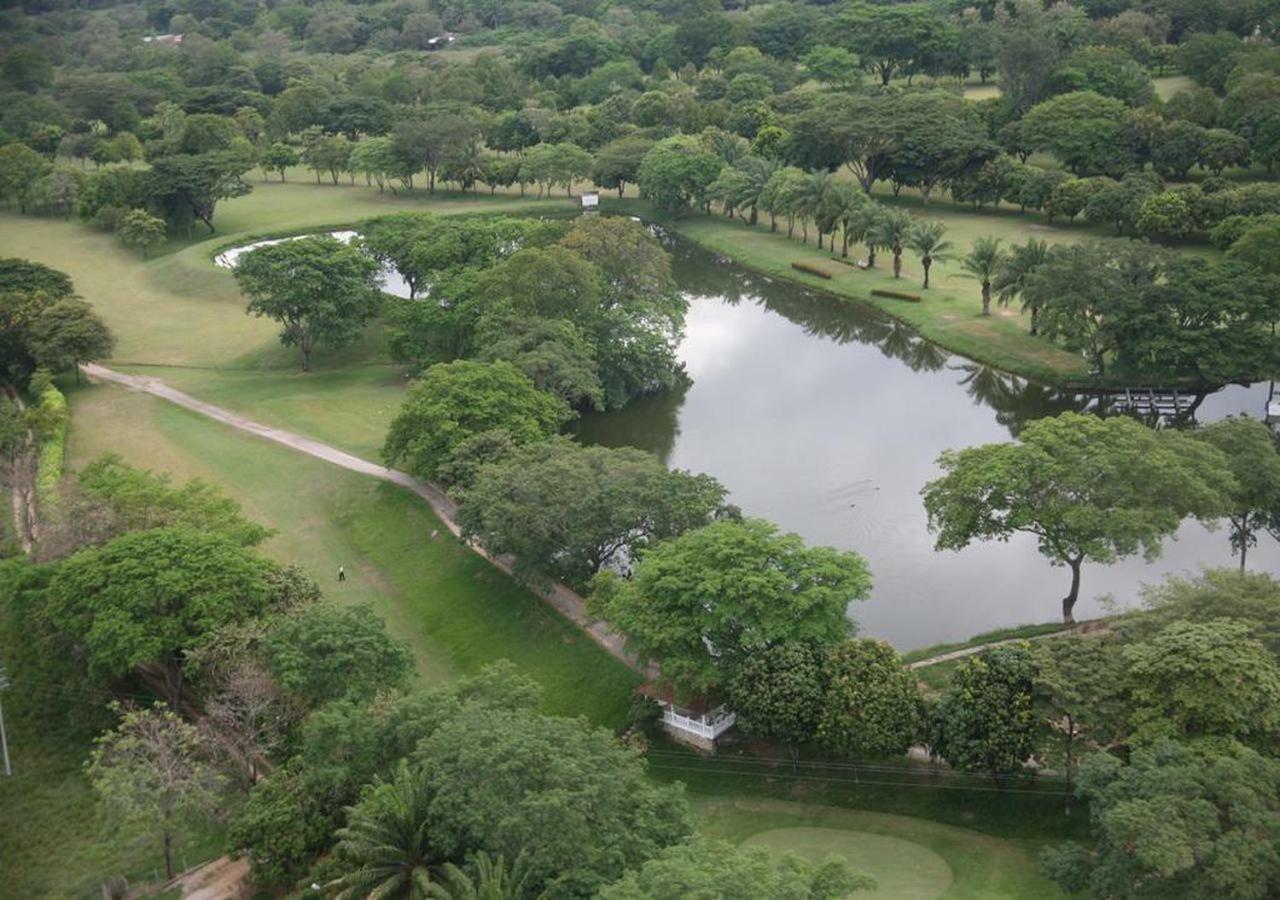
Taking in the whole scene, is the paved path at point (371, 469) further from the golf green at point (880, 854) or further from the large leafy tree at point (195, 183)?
the large leafy tree at point (195, 183)

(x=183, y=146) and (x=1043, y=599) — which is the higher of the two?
(x=183, y=146)

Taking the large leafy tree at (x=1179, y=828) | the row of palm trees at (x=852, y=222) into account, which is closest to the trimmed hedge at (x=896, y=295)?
the row of palm trees at (x=852, y=222)

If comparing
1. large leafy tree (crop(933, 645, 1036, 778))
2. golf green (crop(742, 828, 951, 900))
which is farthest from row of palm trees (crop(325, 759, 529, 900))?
large leafy tree (crop(933, 645, 1036, 778))

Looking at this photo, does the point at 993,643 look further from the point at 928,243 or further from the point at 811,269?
the point at 811,269

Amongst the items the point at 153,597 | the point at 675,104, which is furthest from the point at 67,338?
the point at 675,104

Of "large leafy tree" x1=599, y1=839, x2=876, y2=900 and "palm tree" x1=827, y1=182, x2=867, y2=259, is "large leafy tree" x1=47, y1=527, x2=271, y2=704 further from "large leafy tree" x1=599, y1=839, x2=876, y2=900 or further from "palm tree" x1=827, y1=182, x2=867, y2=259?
"palm tree" x1=827, y1=182, x2=867, y2=259

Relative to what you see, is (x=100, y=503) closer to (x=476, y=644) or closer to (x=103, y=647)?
→ (x=103, y=647)

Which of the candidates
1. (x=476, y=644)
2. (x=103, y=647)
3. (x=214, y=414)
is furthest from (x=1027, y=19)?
(x=103, y=647)
